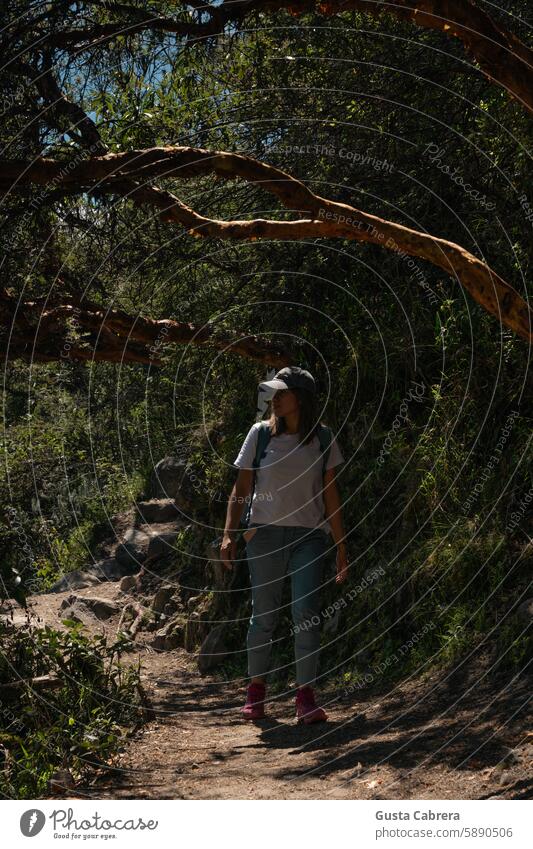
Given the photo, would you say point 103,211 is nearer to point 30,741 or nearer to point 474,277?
point 474,277

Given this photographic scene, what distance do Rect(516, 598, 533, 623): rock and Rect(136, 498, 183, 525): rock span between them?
7.31m

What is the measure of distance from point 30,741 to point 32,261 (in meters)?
3.72

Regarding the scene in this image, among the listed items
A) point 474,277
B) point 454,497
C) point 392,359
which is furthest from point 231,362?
point 474,277

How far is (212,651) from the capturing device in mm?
9180

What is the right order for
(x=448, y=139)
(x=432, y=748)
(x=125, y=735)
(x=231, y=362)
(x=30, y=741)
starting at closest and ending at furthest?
1. (x=432, y=748)
2. (x=30, y=741)
3. (x=125, y=735)
4. (x=448, y=139)
5. (x=231, y=362)

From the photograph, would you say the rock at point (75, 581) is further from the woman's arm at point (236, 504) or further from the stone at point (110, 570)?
the woman's arm at point (236, 504)

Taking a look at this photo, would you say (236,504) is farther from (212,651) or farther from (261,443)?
(212,651)

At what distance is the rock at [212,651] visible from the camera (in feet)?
29.9

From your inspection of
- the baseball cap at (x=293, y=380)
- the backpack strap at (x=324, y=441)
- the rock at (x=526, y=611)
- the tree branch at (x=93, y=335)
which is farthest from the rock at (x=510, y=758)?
the tree branch at (x=93, y=335)

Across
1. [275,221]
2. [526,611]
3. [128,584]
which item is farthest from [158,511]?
[275,221]

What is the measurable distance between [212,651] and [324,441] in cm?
373

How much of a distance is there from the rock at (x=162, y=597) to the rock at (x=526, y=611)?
16.7 ft

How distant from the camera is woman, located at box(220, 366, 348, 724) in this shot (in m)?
5.95

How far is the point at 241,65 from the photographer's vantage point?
8.95m
